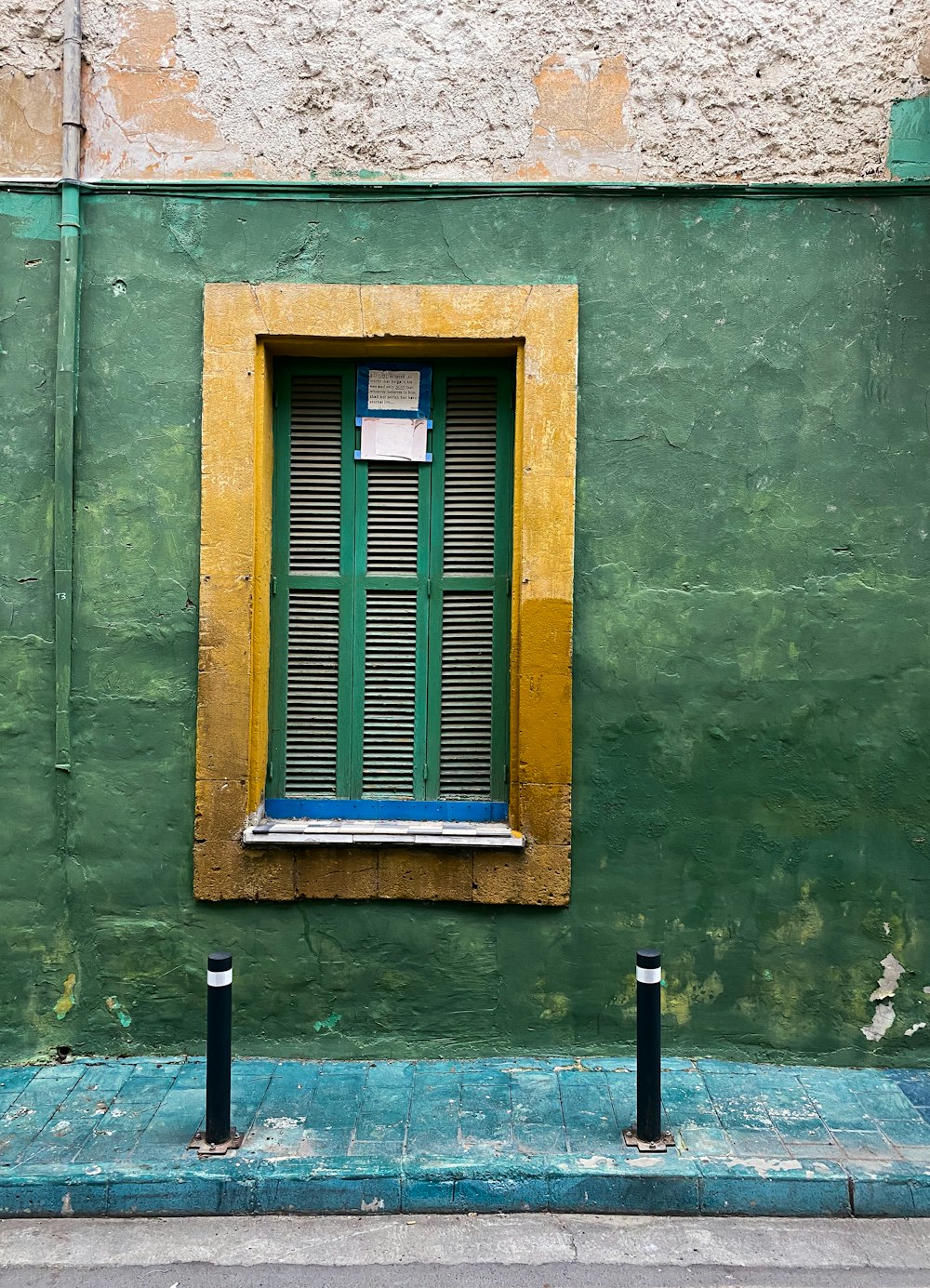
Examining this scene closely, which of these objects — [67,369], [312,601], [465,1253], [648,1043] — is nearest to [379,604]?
[312,601]

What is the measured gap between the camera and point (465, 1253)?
11.2ft

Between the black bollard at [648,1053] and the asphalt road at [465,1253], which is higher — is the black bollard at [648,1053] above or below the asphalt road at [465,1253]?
above

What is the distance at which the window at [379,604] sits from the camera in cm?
490

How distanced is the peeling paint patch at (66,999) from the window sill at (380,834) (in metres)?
1.08

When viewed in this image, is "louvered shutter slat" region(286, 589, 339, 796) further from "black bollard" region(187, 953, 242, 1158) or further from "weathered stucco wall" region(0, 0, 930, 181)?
"weathered stucco wall" region(0, 0, 930, 181)

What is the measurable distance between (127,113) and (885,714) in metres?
4.61

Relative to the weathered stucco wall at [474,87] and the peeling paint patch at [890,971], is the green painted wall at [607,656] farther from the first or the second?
the weathered stucco wall at [474,87]

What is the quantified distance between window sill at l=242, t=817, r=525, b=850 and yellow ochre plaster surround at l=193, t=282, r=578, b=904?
2.3 inches

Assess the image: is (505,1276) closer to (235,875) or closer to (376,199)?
(235,875)

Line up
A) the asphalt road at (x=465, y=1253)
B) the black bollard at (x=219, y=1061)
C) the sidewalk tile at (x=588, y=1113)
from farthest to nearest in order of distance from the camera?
the sidewalk tile at (x=588, y=1113) < the black bollard at (x=219, y=1061) < the asphalt road at (x=465, y=1253)

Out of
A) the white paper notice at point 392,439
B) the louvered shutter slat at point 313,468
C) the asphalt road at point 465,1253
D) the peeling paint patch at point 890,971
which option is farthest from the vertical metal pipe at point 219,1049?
the peeling paint patch at point 890,971

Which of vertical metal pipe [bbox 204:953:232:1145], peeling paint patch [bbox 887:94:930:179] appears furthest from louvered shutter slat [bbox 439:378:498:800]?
peeling paint patch [bbox 887:94:930:179]

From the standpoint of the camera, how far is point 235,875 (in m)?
4.64

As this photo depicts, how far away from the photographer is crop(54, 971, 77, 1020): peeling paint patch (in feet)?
15.3
